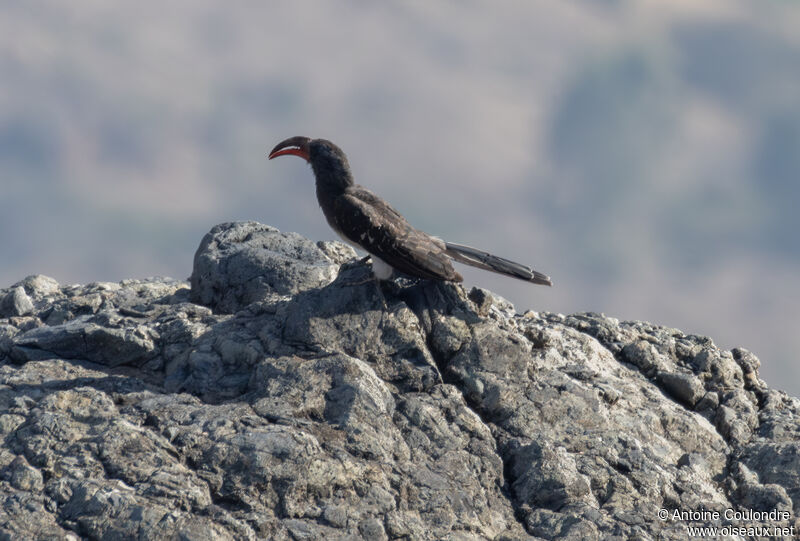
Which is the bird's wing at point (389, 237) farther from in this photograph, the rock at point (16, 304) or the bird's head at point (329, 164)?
the rock at point (16, 304)

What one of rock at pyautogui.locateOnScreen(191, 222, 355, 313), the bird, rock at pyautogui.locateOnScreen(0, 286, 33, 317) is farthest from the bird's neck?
rock at pyautogui.locateOnScreen(0, 286, 33, 317)

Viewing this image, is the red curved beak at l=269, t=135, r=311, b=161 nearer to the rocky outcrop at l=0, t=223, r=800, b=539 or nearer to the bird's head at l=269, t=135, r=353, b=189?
the bird's head at l=269, t=135, r=353, b=189

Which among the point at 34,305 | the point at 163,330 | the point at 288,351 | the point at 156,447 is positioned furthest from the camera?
the point at 34,305

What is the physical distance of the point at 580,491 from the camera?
25.6 feet

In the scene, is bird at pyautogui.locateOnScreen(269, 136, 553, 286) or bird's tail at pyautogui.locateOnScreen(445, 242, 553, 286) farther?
bird's tail at pyautogui.locateOnScreen(445, 242, 553, 286)

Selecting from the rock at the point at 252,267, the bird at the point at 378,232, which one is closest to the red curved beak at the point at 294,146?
the bird at the point at 378,232

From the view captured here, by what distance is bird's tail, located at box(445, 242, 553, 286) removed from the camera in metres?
10.0

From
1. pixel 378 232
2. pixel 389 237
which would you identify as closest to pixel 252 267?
pixel 378 232

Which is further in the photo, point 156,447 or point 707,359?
point 707,359

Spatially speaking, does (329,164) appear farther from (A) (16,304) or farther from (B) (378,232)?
(A) (16,304)

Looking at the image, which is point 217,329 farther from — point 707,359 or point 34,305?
point 707,359

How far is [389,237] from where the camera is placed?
9398mm

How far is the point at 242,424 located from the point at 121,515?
1.32 meters

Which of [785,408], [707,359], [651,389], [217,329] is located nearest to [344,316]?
[217,329]
